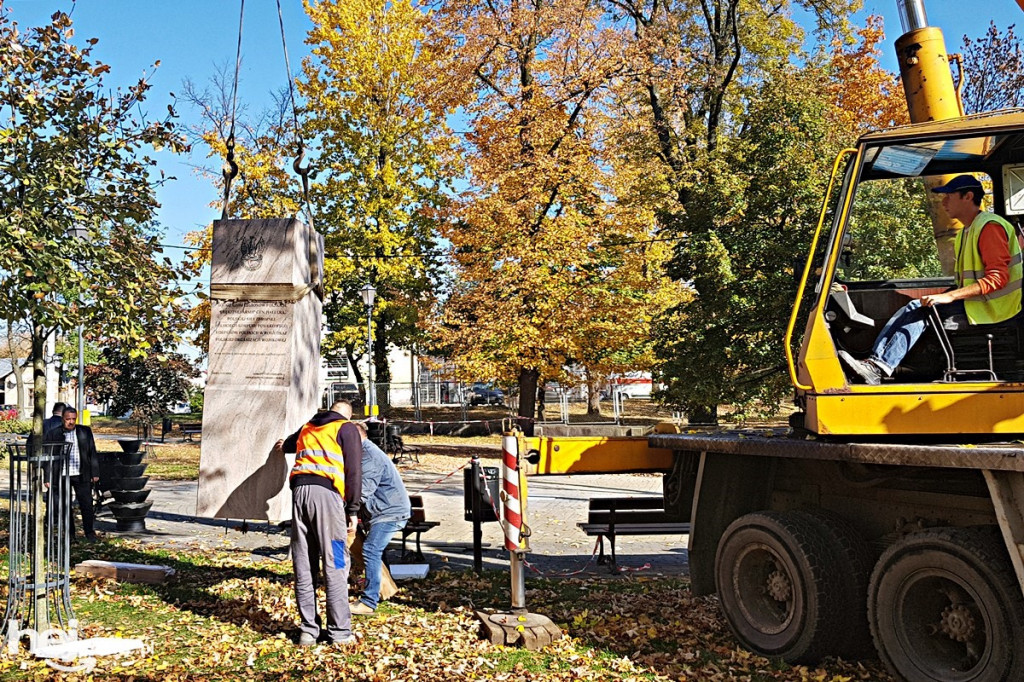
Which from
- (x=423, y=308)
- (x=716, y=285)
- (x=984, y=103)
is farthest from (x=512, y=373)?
(x=984, y=103)

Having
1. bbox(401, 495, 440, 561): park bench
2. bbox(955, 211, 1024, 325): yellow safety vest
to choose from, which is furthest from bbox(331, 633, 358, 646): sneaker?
bbox(955, 211, 1024, 325): yellow safety vest

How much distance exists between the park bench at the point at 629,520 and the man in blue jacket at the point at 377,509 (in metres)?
2.49

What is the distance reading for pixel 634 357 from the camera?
24578mm

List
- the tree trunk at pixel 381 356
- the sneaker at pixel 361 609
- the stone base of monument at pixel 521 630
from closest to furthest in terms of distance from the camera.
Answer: the stone base of monument at pixel 521 630 < the sneaker at pixel 361 609 < the tree trunk at pixel 381 356

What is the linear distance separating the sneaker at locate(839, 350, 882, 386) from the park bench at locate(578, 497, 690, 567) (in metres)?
3.82

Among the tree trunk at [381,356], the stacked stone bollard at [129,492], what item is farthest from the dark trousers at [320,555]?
the tree trunk at [381,356]

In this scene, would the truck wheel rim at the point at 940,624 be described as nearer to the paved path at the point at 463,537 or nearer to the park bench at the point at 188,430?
the paved path at the point at 463,537

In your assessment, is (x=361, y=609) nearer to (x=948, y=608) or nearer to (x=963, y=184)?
(x=948, y=608)

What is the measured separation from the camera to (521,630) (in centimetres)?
679

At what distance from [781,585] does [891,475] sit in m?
1.08

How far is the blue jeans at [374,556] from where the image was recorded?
7758 mm

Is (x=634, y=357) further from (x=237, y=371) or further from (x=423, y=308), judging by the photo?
(x=237, y=371)

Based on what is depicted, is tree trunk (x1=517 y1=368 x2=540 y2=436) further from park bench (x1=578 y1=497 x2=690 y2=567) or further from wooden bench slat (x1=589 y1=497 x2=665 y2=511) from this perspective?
park bench (x1=578 y1=497 x2=690 y2=567)

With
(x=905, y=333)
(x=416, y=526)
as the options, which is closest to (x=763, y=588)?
(x=905, y=333)
